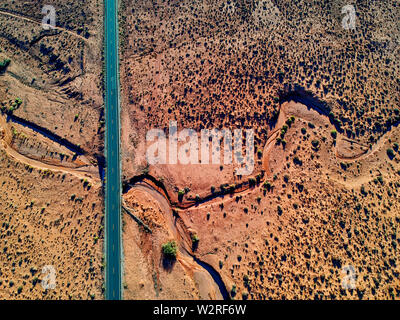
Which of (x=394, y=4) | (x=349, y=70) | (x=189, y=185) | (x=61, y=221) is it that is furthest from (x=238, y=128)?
(x=394, y=4)

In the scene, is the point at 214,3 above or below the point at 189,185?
above

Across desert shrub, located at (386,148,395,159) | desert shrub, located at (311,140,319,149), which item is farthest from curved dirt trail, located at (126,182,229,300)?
desert shrub, located at (386,148,395,159)

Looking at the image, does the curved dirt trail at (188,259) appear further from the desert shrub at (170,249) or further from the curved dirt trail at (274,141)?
the desert shrub at (170,249)

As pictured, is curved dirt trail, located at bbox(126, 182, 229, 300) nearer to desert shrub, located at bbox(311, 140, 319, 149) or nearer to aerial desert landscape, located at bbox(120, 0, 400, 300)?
aerial desert landscape, located at bbox(120, 0, 400, 300)

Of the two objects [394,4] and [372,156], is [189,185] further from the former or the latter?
[394,4]

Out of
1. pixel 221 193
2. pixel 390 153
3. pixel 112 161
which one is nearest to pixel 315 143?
pixel 390 153

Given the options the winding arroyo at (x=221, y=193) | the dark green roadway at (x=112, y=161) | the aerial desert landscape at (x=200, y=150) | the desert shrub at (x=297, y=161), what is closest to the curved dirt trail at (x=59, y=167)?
the aerial desert landscape at (x=200, y=150)
